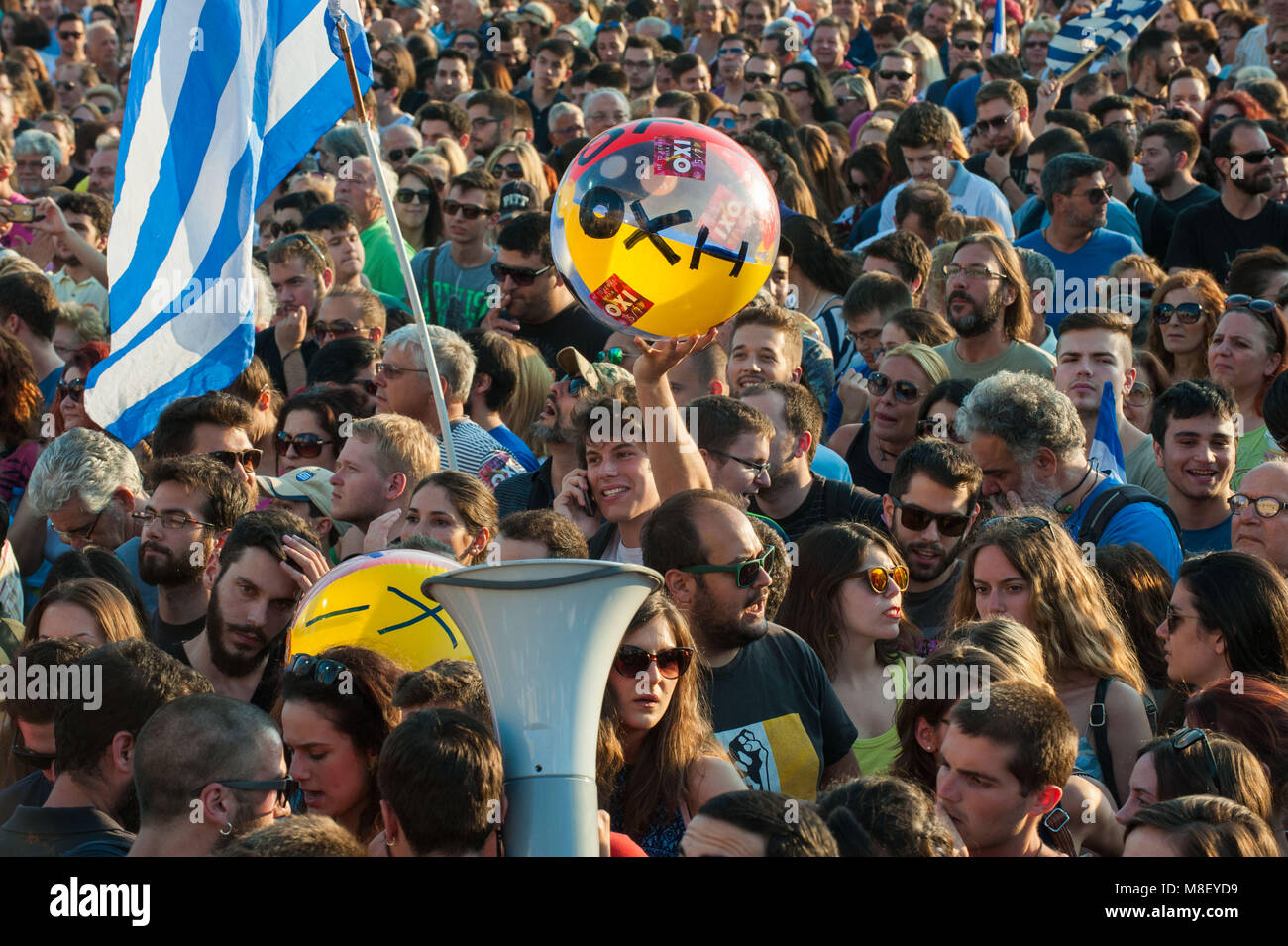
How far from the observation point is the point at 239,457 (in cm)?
667

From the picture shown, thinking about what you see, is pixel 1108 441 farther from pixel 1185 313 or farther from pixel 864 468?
pixel 1185 313

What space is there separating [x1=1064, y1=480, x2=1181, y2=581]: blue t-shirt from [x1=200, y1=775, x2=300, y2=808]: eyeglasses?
2.89 m

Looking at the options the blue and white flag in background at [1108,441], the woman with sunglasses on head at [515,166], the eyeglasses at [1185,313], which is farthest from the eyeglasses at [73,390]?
the eyeglasses at [1185,313]

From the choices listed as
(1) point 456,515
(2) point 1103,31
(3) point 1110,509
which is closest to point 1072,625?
(3) point 1110,509

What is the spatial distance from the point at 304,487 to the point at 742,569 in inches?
91.5

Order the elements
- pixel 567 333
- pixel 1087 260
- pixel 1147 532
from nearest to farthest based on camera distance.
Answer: pixel 1147 532 < pixel 567 333 < pixel 1087 260

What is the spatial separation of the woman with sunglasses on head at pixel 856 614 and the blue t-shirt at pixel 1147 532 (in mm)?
850

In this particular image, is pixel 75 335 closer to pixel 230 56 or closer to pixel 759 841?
pixel 230 56

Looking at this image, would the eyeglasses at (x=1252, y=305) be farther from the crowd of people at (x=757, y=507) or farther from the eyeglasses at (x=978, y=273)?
the eyeglasses at (x=978, y=273)

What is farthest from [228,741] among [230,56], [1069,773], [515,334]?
[515,334]

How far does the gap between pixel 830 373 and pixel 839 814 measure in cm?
479
